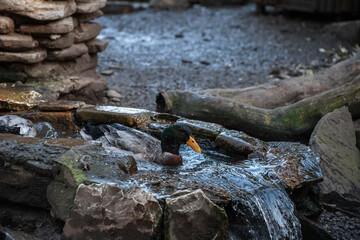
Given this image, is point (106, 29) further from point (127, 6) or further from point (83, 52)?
point (83, 52)

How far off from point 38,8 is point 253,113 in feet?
7.97

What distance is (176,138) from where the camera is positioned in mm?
4277

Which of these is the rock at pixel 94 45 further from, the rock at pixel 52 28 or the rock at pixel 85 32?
the rock at pixel 52 28

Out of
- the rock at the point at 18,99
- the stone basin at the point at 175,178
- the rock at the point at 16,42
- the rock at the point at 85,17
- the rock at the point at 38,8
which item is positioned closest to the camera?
the stone basin at the point at 175,178

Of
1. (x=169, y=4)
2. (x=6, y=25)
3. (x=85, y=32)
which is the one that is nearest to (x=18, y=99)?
(x=6, y=25)

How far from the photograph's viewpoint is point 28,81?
5.63 metres

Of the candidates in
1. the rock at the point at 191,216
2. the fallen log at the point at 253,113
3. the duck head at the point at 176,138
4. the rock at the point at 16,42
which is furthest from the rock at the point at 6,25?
A: the rock at the point at 191,216

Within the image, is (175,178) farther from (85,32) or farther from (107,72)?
(107,72)

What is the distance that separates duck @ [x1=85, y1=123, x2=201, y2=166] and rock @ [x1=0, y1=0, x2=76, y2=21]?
5.42ft

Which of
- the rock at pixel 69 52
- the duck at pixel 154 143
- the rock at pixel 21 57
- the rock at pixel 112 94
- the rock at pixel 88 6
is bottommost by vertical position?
the rock at pixel 112 94

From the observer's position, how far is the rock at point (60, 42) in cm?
560

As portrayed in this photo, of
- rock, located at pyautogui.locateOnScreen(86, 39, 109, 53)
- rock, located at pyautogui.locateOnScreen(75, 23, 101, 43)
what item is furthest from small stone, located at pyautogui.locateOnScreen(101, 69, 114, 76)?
rock, located at pyautogui.locateOnScreen(75, 23, 101, 43)

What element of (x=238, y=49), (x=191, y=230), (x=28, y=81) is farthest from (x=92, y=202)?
(x=238, y=49)

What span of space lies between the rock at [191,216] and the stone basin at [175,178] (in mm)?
23
